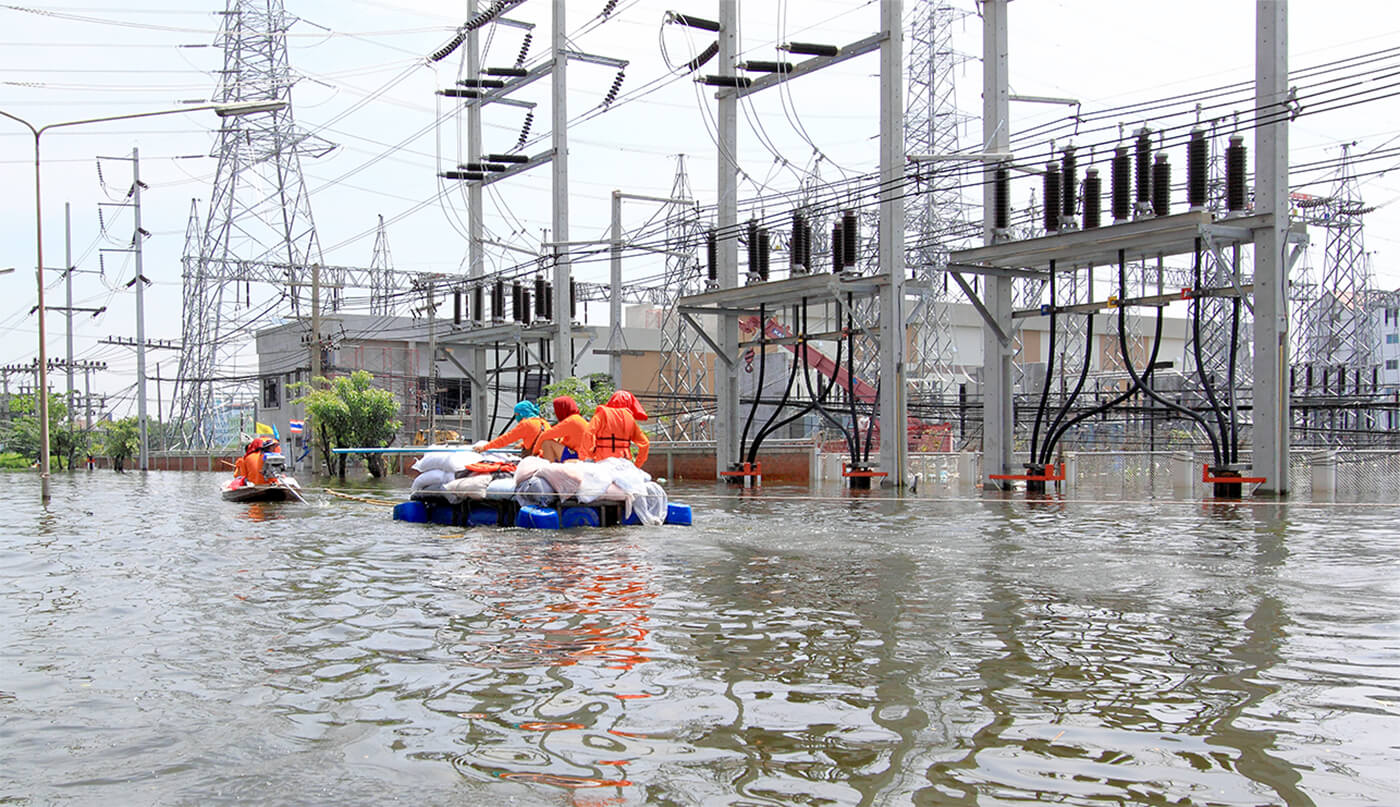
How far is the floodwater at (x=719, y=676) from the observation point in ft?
17.7

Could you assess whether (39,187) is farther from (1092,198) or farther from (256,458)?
(1092,198)

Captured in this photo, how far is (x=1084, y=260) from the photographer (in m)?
24.3

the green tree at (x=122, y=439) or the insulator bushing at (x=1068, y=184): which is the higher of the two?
the insulator bushing at (x=1068, y=184)

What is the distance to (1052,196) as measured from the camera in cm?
2319

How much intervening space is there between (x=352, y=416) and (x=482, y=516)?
36.2 metres

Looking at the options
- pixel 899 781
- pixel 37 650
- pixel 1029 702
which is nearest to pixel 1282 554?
pixel 1029 702

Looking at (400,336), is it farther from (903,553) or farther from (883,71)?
(903,553)

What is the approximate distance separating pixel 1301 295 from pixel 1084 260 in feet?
106

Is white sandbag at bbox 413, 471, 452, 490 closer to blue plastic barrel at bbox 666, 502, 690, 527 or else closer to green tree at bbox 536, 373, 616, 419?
blue plastic barrel at bbox 666, 502, 690, 527

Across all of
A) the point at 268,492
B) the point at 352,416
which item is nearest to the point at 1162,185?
the point at 268,492

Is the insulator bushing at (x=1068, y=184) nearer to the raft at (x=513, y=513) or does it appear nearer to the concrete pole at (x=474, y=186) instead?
the raft at (x=513, y=513)

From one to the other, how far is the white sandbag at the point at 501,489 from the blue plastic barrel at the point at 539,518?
667 mm

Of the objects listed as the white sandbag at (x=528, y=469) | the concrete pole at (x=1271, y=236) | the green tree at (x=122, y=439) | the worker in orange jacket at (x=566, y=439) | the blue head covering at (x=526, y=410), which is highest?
the concrete pole at (x=1271, y=236)

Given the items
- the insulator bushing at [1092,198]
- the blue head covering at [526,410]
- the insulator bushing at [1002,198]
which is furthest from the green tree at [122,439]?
the insulator bushing at [1092,198]
